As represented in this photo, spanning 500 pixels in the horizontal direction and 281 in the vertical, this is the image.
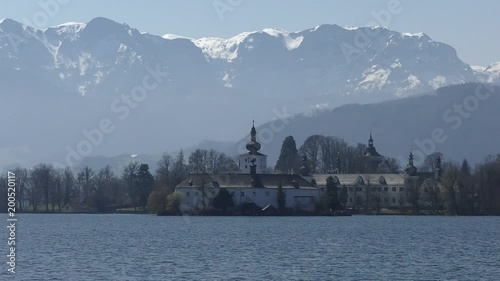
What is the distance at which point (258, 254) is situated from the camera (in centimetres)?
6184

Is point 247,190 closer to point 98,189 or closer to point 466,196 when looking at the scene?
point 466,196

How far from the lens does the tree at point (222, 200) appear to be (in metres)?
127

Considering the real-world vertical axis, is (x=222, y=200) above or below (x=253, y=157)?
below

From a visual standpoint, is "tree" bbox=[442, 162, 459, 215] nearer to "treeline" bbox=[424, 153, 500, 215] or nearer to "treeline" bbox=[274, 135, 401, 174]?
"treeline" bbox=[424, 153, 500, 215]

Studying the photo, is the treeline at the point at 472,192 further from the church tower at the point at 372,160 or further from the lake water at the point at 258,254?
the church tower at the point at 372,160

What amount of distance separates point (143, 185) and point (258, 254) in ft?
291

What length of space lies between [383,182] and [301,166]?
37.9ft

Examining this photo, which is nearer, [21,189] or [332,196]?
[332,196]

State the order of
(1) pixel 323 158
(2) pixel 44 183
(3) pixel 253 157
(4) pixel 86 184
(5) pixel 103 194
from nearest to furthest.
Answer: (3) pixel 253 157, (2) pixel 44 183, (5) pixel 103 194, (1) pixel 323 158, (4) pixel 86 184

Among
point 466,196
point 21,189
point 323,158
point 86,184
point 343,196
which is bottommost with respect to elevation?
point 466,196

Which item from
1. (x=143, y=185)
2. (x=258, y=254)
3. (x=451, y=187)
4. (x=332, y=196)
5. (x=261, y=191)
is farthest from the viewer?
(x=143, y=185)

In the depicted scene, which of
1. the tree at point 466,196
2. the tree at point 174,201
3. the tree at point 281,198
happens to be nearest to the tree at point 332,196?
the tree at point 281,198

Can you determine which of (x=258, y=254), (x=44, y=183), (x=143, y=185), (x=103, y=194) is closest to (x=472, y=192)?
(x=143, y=185)

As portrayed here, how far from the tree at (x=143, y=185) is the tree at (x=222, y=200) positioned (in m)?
22.9
